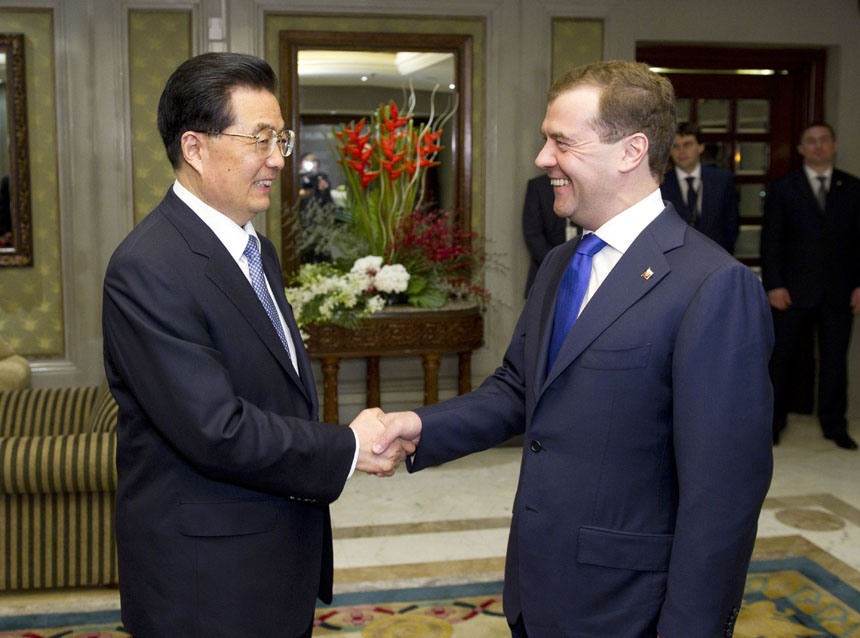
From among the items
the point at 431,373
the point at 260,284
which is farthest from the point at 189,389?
the point at 431,373

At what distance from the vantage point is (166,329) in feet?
5.45

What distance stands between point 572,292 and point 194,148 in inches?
31.2

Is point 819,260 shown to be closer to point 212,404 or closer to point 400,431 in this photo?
point 400,431

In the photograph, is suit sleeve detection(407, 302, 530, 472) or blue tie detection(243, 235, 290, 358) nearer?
blue tie detection(243, 235, 290, 358)

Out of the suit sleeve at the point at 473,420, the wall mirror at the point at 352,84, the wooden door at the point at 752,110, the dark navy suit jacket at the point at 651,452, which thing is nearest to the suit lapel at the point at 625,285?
the dark navy suit jacket at the point at 651,452

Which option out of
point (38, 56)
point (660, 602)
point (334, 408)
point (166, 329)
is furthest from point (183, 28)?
point (660, 602)

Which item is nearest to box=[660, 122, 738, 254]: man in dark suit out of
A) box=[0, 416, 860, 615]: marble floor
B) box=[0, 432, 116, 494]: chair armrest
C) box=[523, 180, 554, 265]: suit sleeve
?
box=[523, 180, 554, 265]: suit sleeve

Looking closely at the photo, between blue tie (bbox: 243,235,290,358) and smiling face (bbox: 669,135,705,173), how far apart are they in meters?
4.13

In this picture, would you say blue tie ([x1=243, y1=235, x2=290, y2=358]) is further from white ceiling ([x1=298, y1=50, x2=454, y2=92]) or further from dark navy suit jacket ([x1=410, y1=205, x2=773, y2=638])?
white ceiling ([x1=298, y1=50, x2=454, y2=92])

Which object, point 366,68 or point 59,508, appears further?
point 366,68

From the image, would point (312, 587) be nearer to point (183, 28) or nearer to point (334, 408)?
point (334, 408)

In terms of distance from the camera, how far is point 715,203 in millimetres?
5594

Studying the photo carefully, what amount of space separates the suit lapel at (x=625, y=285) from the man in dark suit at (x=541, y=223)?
413 centimetres

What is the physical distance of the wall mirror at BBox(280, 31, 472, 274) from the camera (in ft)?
19.3
